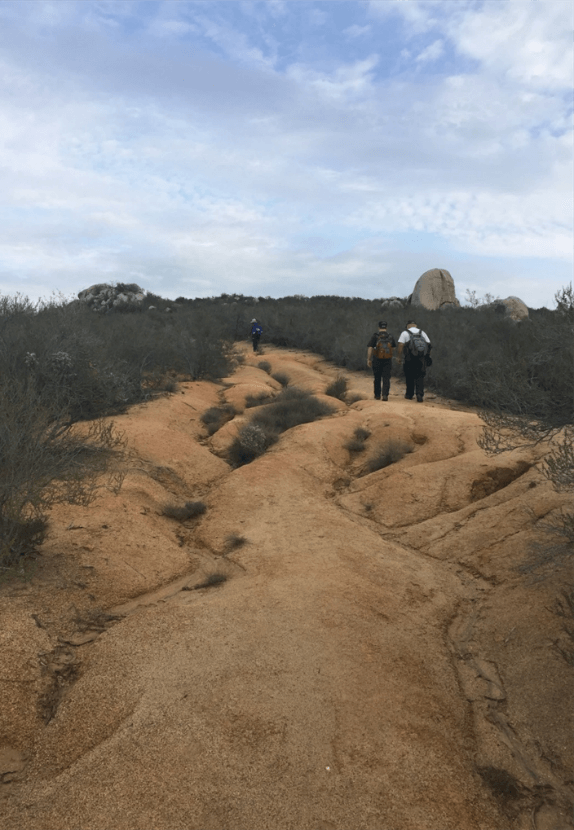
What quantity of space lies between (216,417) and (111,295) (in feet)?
97.7

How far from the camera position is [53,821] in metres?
2.93

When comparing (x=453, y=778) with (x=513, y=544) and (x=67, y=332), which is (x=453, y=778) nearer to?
(x=513, y=544)

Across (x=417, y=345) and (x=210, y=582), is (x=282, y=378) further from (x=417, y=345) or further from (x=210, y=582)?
(x=210, y=582)

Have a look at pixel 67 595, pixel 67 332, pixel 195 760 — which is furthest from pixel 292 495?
pixel 67 332

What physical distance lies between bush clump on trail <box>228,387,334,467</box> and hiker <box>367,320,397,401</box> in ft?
5.00

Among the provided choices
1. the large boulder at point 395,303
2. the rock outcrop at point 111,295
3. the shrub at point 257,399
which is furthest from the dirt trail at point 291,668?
the rock outcrop at point 111,295

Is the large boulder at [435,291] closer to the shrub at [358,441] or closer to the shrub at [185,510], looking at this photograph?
the shrub at [358,441]

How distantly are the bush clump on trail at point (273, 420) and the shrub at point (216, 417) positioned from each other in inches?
27.4

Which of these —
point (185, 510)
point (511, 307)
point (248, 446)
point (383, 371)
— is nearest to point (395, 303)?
point (511, 307)

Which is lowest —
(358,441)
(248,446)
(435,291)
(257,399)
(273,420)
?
(248,446)

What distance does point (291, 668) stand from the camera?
4125mm

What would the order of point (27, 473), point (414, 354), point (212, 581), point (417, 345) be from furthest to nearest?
point (414, 354)
point (417, 345)
point (212, 581)
point (27, 473)

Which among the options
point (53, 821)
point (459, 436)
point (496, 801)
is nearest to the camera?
point (53, 821)

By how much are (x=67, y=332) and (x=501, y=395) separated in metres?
8.27
